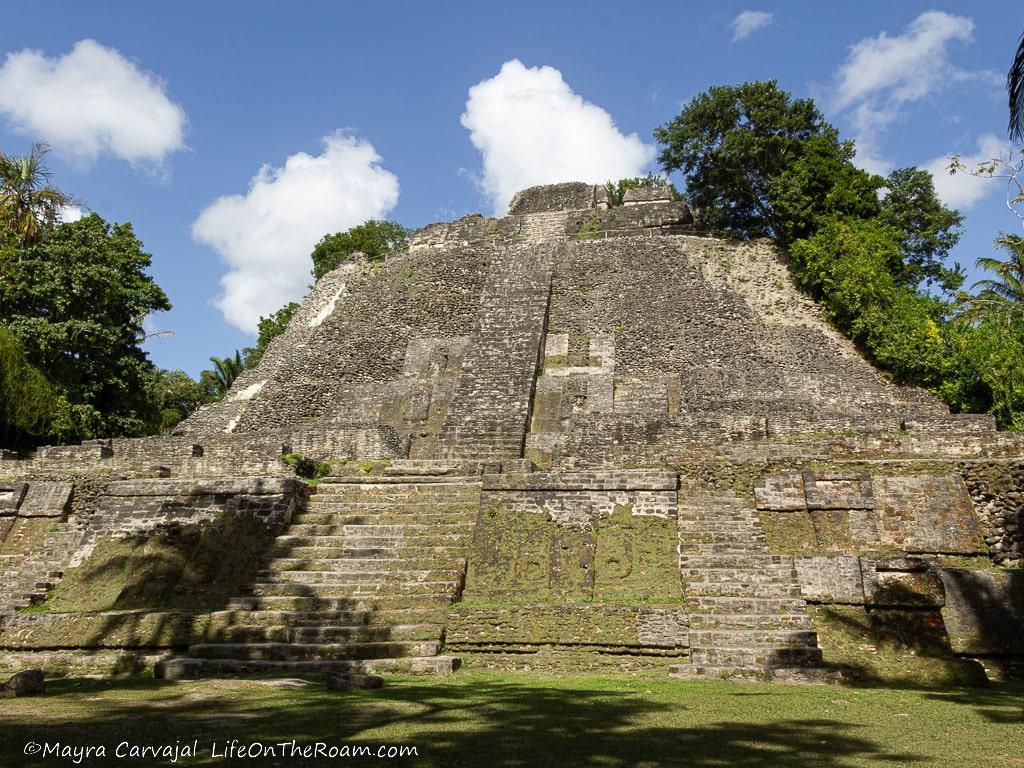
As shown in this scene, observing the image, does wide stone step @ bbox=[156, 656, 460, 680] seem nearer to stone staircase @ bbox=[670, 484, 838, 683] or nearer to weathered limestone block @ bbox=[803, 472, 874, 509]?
stone staircase @ bbox=[670, 484, 838, 683]

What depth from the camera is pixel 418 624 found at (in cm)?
780

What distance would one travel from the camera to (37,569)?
32.2ft

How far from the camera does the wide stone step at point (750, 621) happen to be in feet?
23.9

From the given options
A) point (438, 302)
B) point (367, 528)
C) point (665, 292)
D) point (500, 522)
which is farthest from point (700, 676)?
point (438, 302)

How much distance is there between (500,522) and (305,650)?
282cm

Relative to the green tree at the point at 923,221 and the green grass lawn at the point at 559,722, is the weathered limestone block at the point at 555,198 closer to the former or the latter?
the green tree at the point at 923,221

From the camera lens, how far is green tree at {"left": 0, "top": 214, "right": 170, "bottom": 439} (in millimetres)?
17891

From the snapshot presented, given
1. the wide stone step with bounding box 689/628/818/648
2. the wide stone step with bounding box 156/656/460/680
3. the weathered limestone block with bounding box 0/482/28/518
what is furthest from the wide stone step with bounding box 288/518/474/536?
the weathered limestone block with bounding box 0/482/28/518

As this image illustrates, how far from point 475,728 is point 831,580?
4688 millimetres

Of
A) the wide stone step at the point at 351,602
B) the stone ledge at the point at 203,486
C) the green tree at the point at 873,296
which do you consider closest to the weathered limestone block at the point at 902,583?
the wide stone step at the point at 351,602

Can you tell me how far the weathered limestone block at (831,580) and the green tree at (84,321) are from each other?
15922 millimetres

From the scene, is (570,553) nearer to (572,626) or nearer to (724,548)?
(572,626)

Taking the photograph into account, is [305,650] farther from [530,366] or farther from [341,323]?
[341,323]

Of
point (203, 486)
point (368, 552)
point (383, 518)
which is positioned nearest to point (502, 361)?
point (383, 518)
